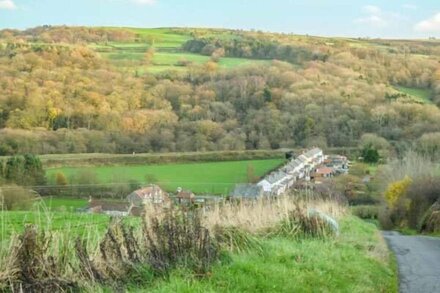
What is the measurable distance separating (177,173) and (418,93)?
52.5 meters

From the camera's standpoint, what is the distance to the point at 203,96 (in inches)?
3036

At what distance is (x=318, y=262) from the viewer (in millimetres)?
10266

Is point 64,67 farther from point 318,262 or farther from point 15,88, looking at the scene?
point 318,262

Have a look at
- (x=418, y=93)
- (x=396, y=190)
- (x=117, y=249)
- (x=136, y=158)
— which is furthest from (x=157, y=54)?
(x=117, y=249)

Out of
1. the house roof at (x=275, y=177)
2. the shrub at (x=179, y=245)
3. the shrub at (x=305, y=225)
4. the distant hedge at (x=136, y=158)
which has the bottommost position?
the distant hedge at (x=136, y=158)

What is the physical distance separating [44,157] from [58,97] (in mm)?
17358

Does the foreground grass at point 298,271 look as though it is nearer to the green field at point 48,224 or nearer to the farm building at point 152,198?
the farm building at point 152,198

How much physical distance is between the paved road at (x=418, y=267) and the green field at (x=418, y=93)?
209 ft

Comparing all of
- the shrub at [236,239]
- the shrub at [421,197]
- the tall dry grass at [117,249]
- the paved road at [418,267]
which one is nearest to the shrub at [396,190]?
the shrub at [421,197]

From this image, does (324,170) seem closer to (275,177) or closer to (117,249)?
(275,177)

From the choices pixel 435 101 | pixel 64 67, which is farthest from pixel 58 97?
pixel 435 101

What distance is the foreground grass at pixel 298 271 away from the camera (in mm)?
7699

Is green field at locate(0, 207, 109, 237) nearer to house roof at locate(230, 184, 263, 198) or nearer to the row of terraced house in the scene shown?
house roof at locate(230, 184, 263, 198)

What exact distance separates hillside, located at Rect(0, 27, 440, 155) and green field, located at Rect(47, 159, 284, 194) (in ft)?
24.2
